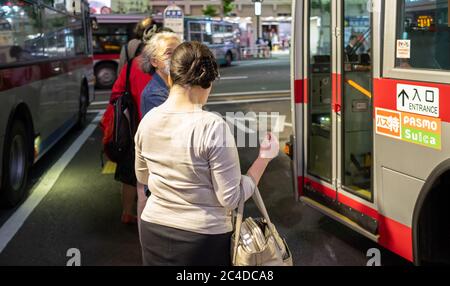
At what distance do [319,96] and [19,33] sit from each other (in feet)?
12.0

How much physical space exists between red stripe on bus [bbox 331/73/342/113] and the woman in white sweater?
2.08 metres

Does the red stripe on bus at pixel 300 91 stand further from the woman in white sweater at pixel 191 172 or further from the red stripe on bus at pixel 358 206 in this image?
the woman in white sweater at pixel 191 172

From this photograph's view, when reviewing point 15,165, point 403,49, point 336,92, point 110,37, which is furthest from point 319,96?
point 110,37

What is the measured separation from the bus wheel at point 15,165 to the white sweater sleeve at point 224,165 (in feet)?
13.3

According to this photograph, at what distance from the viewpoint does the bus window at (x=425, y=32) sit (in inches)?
131

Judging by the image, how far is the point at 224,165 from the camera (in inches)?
89.9

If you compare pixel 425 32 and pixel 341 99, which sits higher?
pixel 425 32

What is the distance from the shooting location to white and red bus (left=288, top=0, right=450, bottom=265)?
11.0 feet

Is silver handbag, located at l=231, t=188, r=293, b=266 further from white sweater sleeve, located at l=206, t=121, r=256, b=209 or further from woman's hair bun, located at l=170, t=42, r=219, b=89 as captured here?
woman's hair bun, located at l=170, t=42, r=219, b=89

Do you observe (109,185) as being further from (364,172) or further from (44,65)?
(364,172)

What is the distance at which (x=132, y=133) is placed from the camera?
4418mm

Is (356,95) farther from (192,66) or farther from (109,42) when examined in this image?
(109,42)

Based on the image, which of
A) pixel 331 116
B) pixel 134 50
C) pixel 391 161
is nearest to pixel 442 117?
pixel 391 161
